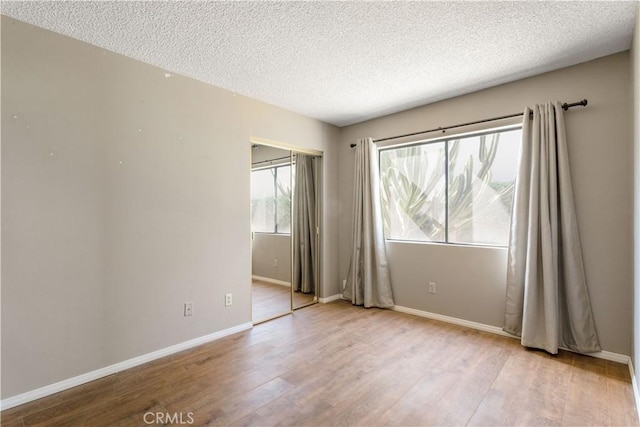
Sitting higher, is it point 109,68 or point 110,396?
point 109,68

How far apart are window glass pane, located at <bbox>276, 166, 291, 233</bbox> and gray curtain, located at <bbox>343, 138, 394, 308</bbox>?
2.92ft

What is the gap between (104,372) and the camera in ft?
7.63

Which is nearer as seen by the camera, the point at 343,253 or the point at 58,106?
the point at 58,106

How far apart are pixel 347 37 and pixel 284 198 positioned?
2063 millimetres

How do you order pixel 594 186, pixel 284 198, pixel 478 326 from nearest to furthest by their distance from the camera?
pixel 594 186 < pixel 478 326 < pixel 284 198

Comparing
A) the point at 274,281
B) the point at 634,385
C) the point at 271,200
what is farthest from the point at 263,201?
the point at 634,385

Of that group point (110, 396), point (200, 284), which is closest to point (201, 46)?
point (200, 284)

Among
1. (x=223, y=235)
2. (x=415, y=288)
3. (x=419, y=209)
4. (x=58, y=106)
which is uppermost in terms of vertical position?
(x=58, y=106)

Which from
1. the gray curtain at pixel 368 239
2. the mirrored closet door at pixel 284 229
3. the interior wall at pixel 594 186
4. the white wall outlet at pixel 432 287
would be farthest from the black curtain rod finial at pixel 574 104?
the mirrored closet door at pixel 284 229

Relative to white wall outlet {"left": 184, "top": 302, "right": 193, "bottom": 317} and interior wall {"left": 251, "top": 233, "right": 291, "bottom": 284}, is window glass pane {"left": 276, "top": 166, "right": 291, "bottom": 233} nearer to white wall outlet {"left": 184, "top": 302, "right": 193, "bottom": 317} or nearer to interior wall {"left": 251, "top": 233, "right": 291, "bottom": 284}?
→ interior wall {"left": 251, "top": 233, "right": 291, "bottom": 284}

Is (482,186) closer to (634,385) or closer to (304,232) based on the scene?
(634,385)

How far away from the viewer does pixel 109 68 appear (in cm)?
240

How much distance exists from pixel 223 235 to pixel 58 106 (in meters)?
1.59

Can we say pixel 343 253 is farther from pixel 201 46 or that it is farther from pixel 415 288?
pixel 201 46
